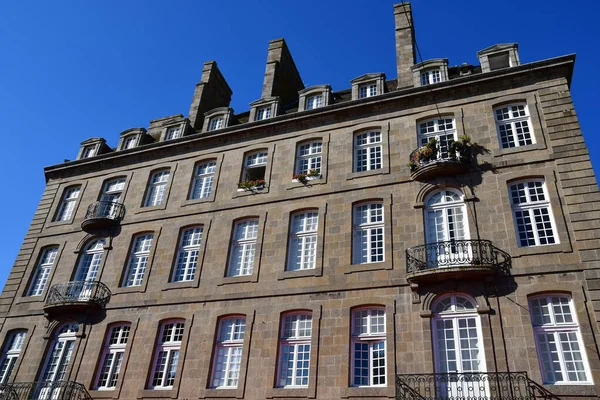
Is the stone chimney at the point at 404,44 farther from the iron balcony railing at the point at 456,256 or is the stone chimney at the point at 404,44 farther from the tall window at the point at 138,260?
the tall window at the point at 138,260

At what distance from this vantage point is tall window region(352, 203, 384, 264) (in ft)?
47.6

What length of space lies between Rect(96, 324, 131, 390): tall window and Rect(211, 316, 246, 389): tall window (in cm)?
346

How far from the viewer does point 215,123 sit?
20.7 meters

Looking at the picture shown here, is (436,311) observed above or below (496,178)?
below

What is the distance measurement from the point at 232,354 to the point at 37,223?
12256mm

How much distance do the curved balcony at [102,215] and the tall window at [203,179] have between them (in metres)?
3.20

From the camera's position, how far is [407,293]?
43.3 ft

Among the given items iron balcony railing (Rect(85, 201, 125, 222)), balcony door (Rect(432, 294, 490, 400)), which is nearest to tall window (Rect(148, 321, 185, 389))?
iron balcony railing (Rect(85, 201, 125, 222))

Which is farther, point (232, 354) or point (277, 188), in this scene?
point (277, 188)

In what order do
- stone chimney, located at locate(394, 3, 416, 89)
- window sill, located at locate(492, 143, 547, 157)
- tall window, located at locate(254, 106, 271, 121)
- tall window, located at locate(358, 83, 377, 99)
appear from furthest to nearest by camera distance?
tall window, located at locate(254, 106, 271, 121), tall window, located at locate(358, 83, 377, 99), stone chimney, located at locate(394, 3, 416, 89), window sill, located at locate(492, 143, 547, 157)

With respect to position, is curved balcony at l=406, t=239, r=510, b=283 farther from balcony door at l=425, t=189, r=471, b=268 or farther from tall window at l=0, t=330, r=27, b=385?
tall window at l=0, t=330, r=27, b=385

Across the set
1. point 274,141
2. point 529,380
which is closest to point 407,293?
point 529,380

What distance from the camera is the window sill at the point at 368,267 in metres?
13.8

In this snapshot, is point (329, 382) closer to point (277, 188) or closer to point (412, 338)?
point (412, 338)
